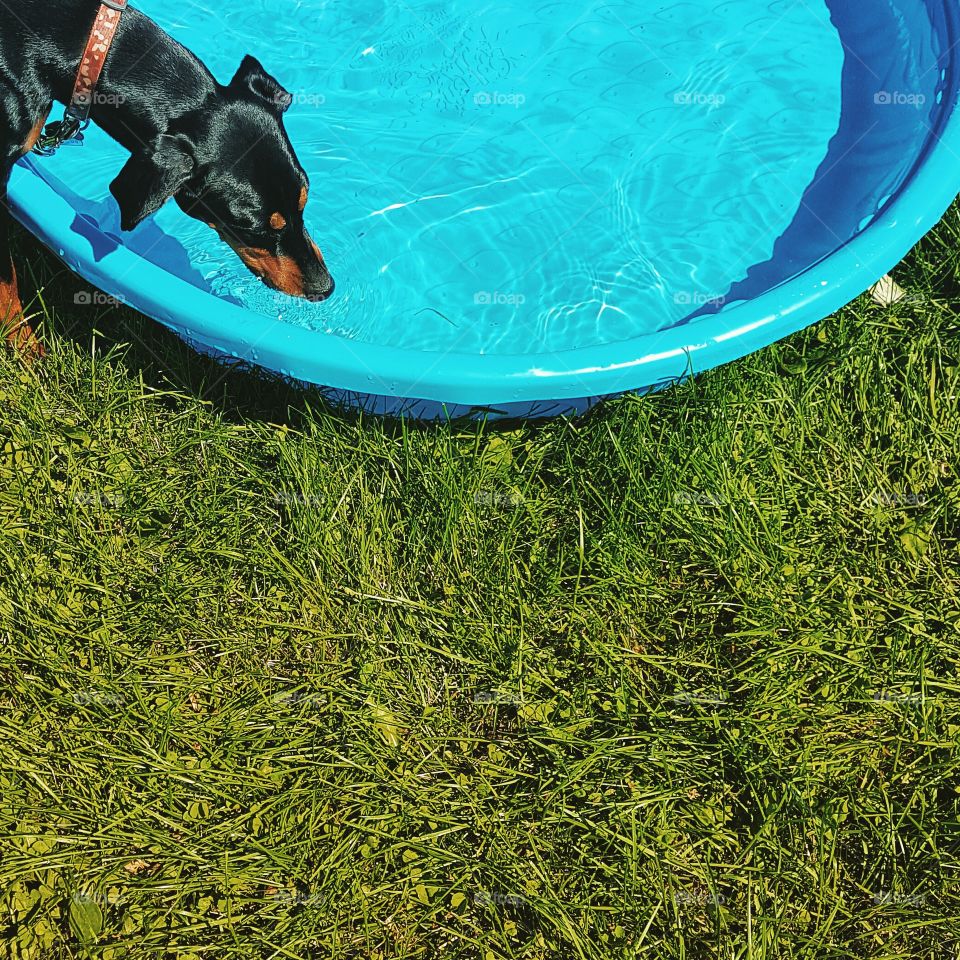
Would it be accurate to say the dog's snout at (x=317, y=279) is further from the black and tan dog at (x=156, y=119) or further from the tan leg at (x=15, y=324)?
A: the tan leg at (x=15, y=324)

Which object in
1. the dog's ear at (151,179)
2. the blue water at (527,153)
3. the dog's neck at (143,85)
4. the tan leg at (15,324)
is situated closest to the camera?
the dog's ear at (151,179)

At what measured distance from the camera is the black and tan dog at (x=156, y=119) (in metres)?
2.32

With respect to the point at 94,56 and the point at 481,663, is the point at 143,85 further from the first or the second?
the point at 481,663

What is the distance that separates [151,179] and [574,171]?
1822mm

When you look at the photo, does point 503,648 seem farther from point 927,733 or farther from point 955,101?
point 955,101

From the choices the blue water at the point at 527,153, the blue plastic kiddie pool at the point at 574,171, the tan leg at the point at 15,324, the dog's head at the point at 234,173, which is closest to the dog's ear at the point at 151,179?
the dog's head at the point at 234,173

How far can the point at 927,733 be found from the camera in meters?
2.19

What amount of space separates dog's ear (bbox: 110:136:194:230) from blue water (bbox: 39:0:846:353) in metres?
0.73

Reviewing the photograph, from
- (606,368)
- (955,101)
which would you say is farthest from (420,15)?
(606,368)

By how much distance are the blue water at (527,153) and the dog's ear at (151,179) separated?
2.38 feet

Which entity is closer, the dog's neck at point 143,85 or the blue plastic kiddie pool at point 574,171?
the dog's neck at point 143,85

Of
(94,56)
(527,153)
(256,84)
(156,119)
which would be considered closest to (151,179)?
(156,119)

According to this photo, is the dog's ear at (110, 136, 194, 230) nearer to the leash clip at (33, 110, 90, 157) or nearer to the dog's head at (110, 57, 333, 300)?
the dog's head at (110, 57, 333, 300)

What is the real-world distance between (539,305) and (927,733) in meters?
1.79
